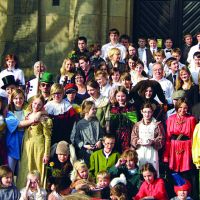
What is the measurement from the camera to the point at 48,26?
20797 millimetres

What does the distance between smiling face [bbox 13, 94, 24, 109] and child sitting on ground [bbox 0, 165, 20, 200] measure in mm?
1581

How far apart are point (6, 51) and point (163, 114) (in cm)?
672

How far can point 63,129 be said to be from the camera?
14.6 m

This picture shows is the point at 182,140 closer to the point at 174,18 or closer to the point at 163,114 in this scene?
the point at 163,114

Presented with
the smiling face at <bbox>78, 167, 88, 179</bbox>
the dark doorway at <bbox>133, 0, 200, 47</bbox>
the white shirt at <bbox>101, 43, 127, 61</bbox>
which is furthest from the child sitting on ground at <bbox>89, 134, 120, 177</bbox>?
the dark doorway at <bbox>133, 0, 200, 47</bbox>

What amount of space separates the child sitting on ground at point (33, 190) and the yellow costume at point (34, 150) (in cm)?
107

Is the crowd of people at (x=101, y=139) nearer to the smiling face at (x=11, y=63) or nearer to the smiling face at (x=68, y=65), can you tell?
the smiling face at (x=68, y=65)

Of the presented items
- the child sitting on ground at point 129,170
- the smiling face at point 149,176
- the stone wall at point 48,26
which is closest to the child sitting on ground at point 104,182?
the child sitting on ground at point 129,170

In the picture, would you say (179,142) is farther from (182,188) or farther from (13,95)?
(13,95)

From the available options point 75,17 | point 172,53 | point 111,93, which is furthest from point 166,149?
point 75,17

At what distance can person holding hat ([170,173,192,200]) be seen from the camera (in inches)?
526

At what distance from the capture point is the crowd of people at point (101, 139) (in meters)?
13.6

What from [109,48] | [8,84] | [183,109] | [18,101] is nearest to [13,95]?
[18,101]

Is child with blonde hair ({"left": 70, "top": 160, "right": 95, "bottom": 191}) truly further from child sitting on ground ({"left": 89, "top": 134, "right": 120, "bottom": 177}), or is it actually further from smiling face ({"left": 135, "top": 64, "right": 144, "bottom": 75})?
smiling face ({"left": 135, "top": 64, "right": 144, "bottom": 75})
